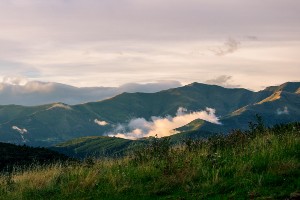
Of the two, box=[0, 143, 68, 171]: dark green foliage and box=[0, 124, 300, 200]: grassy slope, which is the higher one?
box=[0, 124, 300, 200]: grassy slope

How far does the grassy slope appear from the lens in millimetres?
11891

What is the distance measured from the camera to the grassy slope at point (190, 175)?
11.9 m

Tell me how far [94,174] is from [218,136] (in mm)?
5990

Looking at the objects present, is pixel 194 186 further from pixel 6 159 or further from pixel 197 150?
pixel 6 159

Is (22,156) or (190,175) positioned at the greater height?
(190,175)

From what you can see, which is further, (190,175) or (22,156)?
(22,156)

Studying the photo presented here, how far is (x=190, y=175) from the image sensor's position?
13539 mm

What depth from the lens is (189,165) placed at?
14633mm

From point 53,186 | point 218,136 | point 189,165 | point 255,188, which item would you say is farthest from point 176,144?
point 255,188

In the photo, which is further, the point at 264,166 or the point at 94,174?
the point at 94,174

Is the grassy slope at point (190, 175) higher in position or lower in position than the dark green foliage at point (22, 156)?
higher

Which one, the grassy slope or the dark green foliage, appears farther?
the dark green foliage

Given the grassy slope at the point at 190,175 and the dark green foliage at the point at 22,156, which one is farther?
the dark green foliage at the point at 22,156

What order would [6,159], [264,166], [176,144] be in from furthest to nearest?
[6,159] → [176,144] → [264,166]
